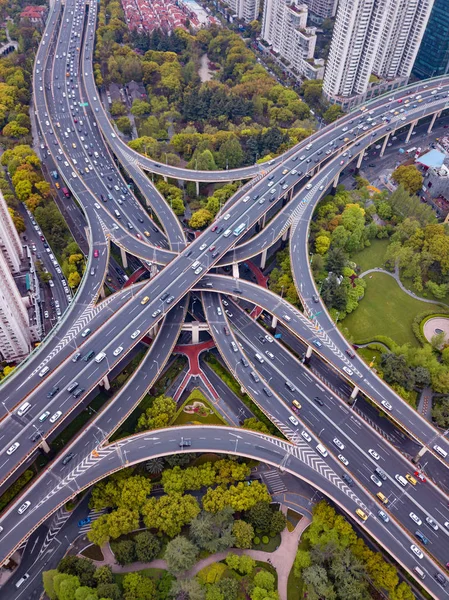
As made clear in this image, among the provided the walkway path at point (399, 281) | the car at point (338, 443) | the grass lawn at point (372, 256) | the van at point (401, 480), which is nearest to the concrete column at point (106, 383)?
the car at point (338, 443)

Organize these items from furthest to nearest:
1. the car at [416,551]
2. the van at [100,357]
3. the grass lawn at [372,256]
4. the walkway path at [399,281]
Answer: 1. the grass lawn at [372,256]
2. the walkway path at [399,281]
3. the van at [100,357]
4. the car at [416,551]

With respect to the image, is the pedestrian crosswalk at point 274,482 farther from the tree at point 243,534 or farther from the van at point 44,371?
the van at point 44,371

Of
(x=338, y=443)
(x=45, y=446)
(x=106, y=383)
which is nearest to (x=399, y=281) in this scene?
(x=338, y=443)

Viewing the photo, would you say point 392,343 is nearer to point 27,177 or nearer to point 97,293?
point 97,293

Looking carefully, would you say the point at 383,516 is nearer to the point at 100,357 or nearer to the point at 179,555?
the point at 179,555

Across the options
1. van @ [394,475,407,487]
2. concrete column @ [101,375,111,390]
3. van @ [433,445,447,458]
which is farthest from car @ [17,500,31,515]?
van @ [433,445,447,458]

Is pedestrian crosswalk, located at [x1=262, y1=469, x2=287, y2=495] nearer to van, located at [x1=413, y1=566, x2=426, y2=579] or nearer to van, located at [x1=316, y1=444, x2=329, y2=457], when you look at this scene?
van, located at [x1=316, y1=444, x2=329, y2=457]

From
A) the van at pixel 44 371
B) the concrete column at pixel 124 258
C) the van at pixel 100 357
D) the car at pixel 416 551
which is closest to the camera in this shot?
the car at pixel 416 551

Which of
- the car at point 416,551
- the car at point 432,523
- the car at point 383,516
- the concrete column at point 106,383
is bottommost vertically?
the car at point 416,551
